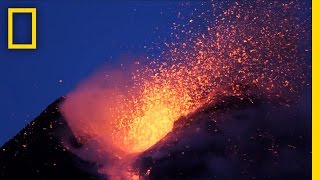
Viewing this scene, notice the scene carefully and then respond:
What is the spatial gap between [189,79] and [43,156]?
1.89ft

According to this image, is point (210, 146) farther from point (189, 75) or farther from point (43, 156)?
point (43, 156)

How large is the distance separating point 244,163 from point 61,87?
0.68 metres

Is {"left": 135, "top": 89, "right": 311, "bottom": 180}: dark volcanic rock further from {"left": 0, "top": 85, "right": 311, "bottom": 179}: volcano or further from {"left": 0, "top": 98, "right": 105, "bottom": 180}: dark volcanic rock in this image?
{"left": 0, "top": 98, "right": 105, "bottom": 180}: dark volcanic rock

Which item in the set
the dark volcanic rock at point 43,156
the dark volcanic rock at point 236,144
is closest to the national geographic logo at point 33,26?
the dark volcanic rock at point 43,156

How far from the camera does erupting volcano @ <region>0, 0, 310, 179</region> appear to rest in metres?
1.54

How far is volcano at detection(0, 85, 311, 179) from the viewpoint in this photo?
152 centimetres

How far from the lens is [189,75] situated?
1577 millimetres

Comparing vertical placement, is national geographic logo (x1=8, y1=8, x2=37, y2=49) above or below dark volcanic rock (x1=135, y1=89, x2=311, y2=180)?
above

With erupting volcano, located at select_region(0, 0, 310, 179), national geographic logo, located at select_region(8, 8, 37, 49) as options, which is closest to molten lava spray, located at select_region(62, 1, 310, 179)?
erupting volcano, located at select_region(0, 0, 310, 179)

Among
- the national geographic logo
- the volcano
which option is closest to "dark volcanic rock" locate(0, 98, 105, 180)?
the volcano

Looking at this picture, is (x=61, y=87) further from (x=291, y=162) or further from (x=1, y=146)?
(x=291, y=162)

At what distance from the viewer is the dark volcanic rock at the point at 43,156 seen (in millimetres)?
1526

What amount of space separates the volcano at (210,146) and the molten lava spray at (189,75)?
0.04m

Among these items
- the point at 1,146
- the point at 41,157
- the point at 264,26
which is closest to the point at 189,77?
the point at 264,26
